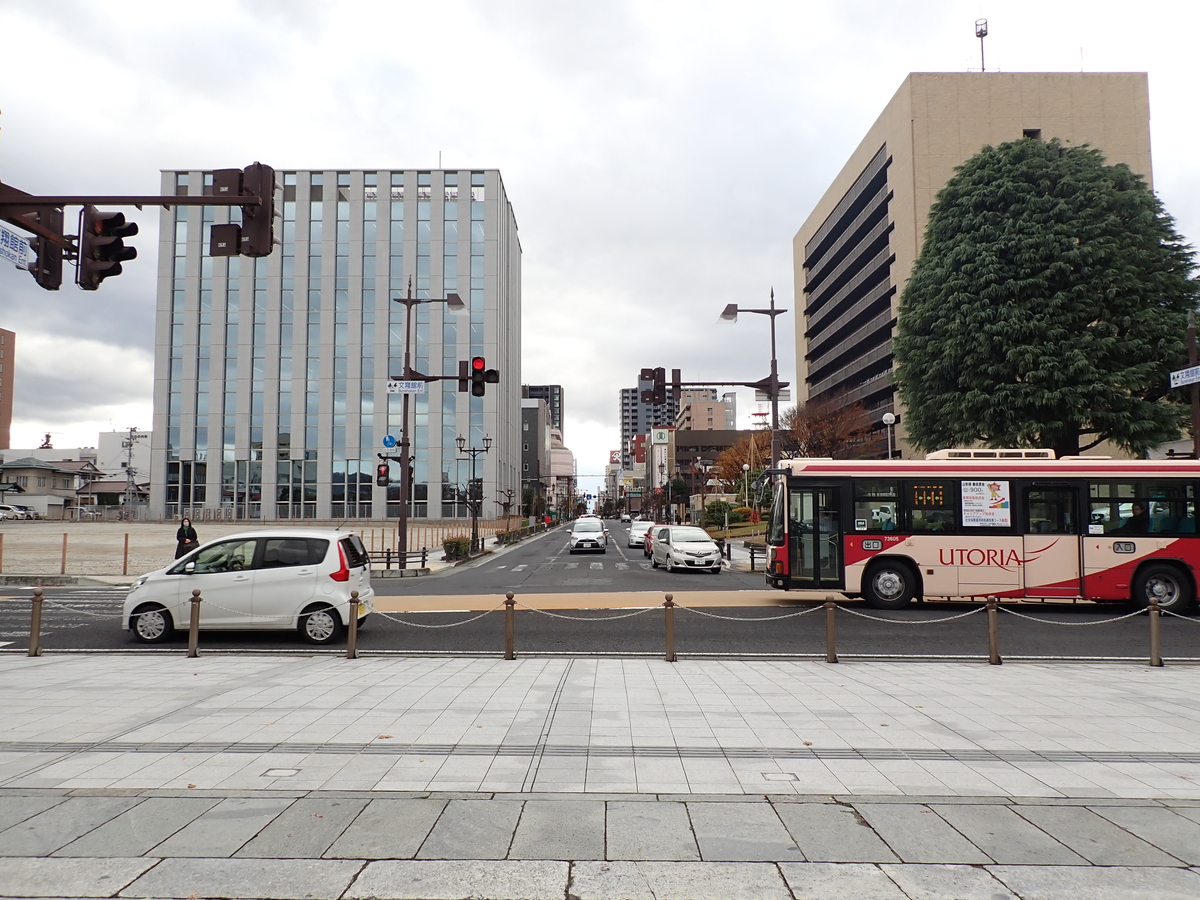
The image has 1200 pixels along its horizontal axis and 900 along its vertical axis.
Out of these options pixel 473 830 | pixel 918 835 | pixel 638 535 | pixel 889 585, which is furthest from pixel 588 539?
pixel 918 835

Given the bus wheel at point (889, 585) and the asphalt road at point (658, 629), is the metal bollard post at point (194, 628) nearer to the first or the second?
the asphalt road at point (658, 629)

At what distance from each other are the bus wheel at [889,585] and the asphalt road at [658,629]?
404mm

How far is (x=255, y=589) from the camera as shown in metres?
12.2

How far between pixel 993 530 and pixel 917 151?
152 feet

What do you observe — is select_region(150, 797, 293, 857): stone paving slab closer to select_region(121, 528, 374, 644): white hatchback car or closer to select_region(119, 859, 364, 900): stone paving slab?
select_region(119, 859, 364, 900): stone paving slab

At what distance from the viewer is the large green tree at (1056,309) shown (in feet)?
90.4

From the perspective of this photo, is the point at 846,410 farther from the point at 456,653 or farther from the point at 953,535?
the point at 456,653

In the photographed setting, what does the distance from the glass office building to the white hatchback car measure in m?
58.5

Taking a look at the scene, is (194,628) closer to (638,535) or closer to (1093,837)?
(1093,837)

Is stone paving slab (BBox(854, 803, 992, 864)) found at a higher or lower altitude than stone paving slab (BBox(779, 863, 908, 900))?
lower

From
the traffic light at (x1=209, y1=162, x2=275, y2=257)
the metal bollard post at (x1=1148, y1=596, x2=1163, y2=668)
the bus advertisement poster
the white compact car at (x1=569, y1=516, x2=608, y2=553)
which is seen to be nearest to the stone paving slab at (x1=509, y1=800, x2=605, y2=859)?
the traffic light at (x1=209, y1=162, x2=275, y2=257)

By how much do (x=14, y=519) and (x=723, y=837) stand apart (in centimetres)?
8514

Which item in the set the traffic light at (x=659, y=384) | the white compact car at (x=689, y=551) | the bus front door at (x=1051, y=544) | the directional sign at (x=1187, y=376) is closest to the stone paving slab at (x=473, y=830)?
the bus front door at (x=1051, y=544)

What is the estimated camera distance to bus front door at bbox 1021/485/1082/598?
16.2 meters
